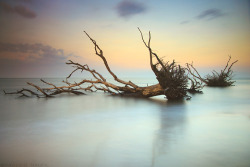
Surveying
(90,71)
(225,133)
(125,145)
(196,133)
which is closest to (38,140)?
(125,145)

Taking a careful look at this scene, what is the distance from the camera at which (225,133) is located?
2.12 meters

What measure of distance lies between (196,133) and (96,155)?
4.14 ft

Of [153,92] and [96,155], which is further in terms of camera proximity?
[153,92]

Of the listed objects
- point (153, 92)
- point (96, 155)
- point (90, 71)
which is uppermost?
point (90, 71)

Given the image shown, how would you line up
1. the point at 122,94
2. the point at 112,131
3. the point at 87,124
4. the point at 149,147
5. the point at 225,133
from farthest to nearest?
the point at 122,94 < the point at 87,124 < the point at 112,131 < the point at 225,133 < the point at 149,147

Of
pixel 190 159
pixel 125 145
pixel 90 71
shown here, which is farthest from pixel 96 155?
pixel 90 71

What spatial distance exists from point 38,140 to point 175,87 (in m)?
4.67

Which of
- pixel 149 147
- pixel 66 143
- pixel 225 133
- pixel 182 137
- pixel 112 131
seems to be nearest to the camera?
pixel 149 147

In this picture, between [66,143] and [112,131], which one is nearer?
[66,143]

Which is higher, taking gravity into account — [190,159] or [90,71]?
[90,71]

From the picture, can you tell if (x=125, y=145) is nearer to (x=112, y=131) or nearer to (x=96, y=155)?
(x=96, y=155)

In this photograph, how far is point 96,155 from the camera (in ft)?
4.91

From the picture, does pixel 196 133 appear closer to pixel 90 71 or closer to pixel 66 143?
pixel 66 143

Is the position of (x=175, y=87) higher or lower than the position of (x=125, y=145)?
higher
